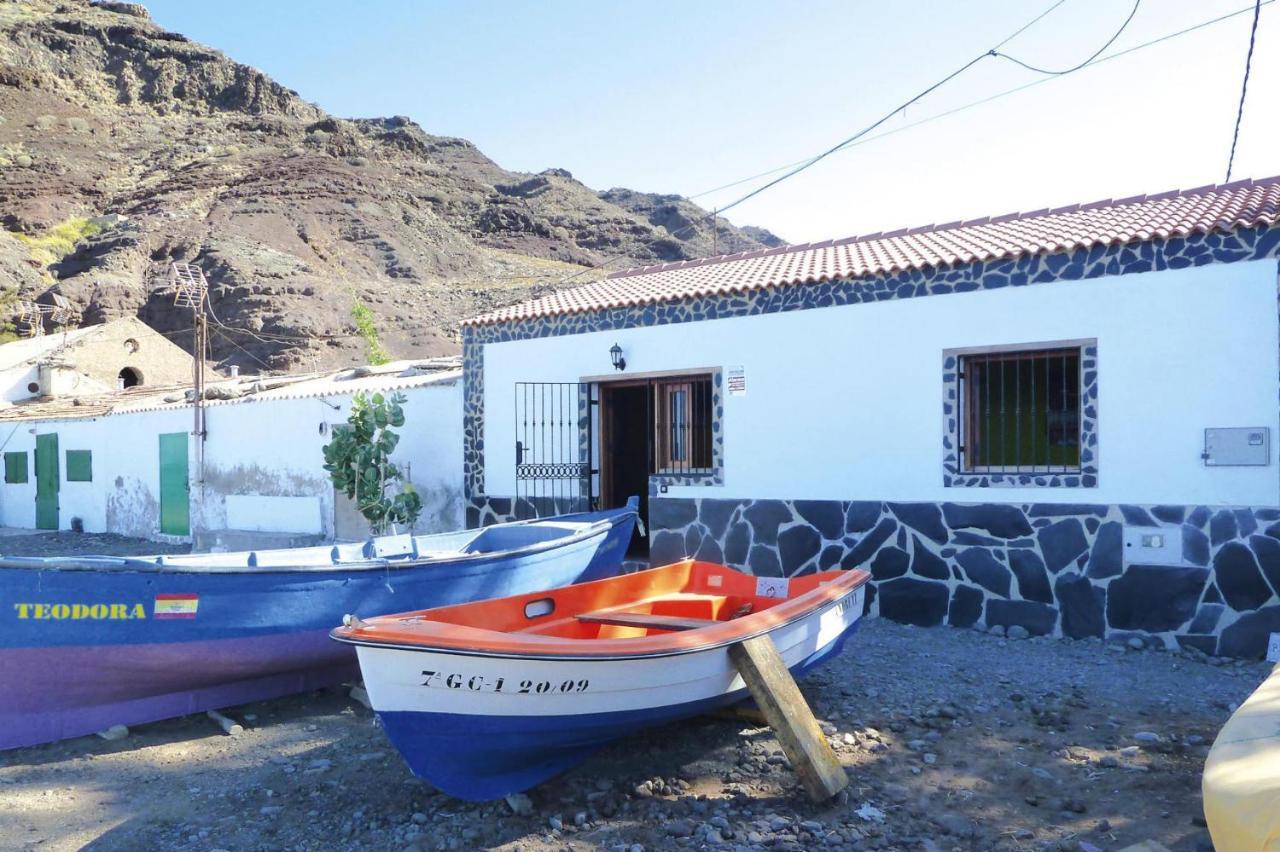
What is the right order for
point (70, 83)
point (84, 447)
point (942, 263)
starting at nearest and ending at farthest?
point (942, 263)
point (84, 447)
point (70, 83)

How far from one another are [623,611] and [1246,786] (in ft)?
13.0

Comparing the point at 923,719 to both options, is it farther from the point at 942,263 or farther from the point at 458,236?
the point at 458,236

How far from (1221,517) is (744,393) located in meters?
4.07

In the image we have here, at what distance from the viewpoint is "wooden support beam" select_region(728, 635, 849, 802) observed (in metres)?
4.38

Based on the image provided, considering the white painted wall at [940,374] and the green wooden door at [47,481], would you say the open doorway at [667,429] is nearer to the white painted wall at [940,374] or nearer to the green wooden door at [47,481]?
the white painted wall at [940,374]

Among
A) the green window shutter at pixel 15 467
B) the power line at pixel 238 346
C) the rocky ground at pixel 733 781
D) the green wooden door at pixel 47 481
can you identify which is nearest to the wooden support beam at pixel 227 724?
the rocky ground at pixel 733 781

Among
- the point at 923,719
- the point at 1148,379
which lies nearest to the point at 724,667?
the point at 923,719

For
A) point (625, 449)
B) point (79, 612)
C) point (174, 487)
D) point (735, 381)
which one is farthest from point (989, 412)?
point (174, 487)

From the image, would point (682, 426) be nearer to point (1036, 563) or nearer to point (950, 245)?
point (950, 245)

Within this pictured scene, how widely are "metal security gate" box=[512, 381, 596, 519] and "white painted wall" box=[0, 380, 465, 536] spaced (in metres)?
1.15

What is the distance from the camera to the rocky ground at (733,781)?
13.6 feet

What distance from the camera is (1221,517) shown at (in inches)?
261

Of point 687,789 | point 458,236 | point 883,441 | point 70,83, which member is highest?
point 70,83

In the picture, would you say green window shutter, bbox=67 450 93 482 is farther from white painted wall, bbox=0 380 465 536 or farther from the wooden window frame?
the wooden window frame
